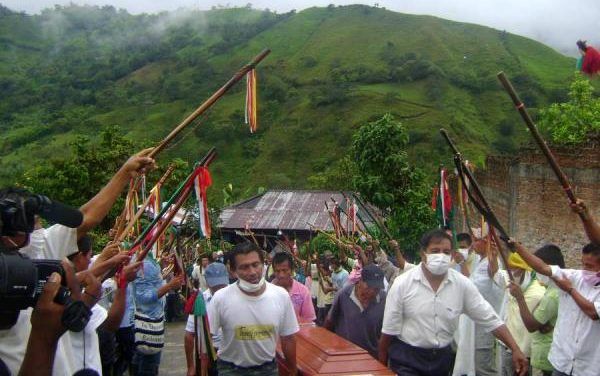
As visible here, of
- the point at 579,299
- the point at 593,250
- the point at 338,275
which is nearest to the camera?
the point at 579,299

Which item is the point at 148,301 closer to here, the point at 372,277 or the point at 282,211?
the point at 372,277

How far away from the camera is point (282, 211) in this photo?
3862 centimetres

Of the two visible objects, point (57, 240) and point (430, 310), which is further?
point (430, 310)

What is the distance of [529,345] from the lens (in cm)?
629

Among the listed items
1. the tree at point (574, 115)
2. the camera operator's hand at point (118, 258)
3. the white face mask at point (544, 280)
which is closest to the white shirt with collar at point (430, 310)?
the white face mask at point (544, 280)

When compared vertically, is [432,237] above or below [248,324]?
above

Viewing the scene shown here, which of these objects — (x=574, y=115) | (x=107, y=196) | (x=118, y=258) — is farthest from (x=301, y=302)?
(x=574, y=115)

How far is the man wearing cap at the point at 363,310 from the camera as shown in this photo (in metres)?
6.42

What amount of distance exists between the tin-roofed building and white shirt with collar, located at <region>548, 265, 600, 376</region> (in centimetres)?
2783

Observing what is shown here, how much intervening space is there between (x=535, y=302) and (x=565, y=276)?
4.03 feet

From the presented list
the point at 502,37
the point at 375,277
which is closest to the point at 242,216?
the point at 375,277

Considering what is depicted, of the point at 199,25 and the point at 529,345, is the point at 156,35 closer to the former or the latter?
the point at 199,25

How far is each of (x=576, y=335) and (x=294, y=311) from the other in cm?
202

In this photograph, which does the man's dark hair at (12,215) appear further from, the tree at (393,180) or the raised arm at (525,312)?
the tree at (393,180)
